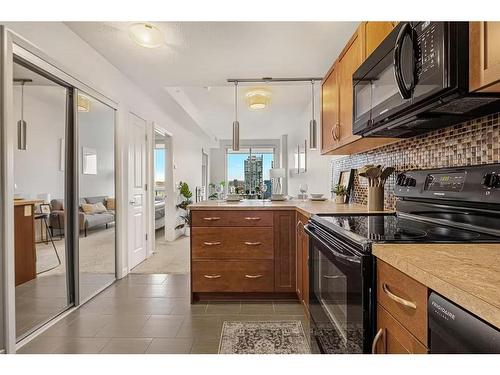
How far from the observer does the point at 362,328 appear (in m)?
1.03

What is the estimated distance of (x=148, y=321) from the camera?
239 centimetres

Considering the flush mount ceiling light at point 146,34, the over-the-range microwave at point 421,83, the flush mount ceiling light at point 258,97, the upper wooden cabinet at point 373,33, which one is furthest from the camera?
the flush mount ceiling light at point 258,97

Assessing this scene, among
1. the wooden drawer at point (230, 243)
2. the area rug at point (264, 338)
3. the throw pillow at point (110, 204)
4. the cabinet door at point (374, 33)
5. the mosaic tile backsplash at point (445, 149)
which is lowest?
the area rug at point (264, 338)

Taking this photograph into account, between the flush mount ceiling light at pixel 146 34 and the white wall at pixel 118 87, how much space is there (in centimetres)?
55

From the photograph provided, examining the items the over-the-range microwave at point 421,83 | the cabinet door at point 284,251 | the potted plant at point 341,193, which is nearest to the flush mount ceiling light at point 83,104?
the cabinet door at point 284,251

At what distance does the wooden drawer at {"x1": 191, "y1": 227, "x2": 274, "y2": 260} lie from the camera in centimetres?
274

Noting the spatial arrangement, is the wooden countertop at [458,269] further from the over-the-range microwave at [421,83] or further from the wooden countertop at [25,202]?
the wooden countertop at [25,202]

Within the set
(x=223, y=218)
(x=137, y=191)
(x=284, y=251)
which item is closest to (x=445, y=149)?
(x=284, y=251)

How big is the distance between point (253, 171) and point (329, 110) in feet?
27.3

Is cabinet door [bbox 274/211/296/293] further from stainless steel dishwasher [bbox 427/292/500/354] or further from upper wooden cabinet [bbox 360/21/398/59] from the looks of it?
stainless steel dishwasher [bbox 427/292/500/354]

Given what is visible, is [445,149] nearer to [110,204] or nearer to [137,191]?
[110,204]

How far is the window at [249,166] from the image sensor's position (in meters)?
10.9
